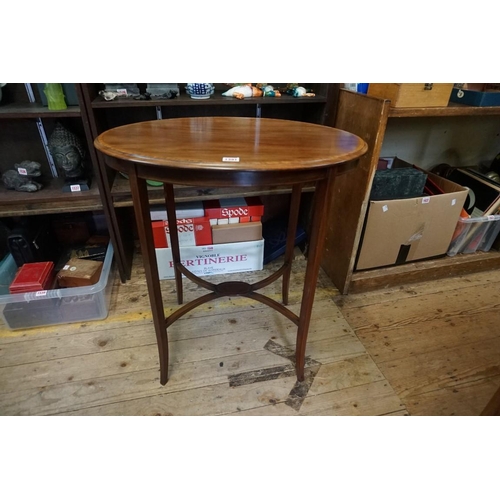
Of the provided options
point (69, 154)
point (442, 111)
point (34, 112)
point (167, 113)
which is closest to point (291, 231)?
point (442, 111)

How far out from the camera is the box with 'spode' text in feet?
5.63

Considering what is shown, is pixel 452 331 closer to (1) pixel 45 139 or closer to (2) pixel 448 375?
(2) pixel 448 375

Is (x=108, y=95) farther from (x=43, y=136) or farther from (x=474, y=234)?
(x=474, y=234)

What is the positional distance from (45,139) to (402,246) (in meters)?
1.86

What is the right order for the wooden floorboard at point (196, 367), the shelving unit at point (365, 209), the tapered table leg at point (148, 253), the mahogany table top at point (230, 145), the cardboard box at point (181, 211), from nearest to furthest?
the mahogany table top at point (230, 145)
the tapered table leg at point (148, 253)
the wooden floorboard at point (196, 367)
the shelving unit at point (365, 209)
the cardboard box at point (181, 211)

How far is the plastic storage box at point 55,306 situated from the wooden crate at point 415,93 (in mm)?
1421

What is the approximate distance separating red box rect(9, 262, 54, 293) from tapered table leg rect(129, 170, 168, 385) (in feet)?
2.18

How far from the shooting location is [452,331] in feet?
4.97

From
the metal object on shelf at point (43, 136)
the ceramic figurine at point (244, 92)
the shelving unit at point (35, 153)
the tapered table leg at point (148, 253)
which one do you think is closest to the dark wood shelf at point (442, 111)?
the ceramic figurine at point (244, 92)

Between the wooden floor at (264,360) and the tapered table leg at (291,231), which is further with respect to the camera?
the tapered table leg at (291,231)

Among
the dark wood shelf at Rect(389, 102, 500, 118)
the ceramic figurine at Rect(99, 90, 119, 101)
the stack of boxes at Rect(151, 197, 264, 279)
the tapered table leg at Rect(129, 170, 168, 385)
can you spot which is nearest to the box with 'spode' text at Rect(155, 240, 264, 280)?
the stack of boxes at Rect(151, 197, 264, 279)

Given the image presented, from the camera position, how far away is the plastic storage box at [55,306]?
1392mm

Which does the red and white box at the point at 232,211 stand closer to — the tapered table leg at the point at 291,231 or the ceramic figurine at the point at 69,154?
the tapered table leg at the point at 291,231

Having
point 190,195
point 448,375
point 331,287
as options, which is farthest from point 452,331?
point 190,195
